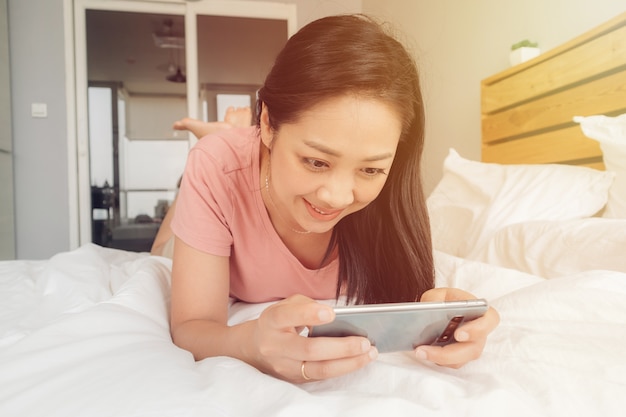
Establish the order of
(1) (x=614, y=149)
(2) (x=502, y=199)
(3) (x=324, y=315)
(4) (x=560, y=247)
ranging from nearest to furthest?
(3) (x=324, y=315) < (4) (x=560, y=247) < (1) (x=614, y=149) < (2) (x=502, y=199)

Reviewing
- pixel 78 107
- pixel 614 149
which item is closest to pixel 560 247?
pixel 614 149

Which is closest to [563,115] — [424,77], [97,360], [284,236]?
[424,77]

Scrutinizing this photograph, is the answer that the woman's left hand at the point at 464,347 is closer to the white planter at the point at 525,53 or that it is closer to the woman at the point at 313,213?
the woman at the point at 313,213

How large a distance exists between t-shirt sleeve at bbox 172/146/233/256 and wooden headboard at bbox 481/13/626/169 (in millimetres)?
1192

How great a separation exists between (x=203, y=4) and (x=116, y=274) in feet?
10.9

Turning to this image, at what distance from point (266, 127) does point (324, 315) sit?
46 centimetres

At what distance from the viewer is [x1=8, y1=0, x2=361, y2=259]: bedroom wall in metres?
3.60

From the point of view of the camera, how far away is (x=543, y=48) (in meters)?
1.84

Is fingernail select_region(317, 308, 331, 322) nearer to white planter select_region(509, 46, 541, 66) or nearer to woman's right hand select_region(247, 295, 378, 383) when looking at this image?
woman's right hand select_region(247, 295, 378, 383)

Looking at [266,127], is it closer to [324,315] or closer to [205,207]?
[205,207]

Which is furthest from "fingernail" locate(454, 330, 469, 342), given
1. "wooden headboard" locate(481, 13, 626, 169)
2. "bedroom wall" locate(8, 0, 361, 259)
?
"bedroom wall" locate(8, 0, 361, 259)

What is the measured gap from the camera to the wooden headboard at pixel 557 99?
140cm

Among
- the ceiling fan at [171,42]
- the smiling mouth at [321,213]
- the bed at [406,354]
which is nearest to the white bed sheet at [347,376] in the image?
the bed at [406,354]

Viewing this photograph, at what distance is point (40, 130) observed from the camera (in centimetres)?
363
